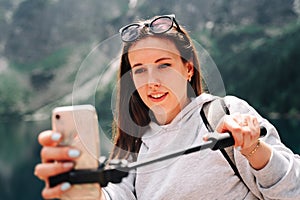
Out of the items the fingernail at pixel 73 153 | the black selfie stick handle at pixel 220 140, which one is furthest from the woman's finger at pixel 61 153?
the black selfie stick handle at pixel 220 140

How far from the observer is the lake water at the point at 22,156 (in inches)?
541

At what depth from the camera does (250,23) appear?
87.1 feet

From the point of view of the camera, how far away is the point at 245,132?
2.49 feet

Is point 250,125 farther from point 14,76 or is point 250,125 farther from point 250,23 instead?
point 14,76

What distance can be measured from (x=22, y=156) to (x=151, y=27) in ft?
59.9

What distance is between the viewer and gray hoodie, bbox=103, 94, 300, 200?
2.91ft

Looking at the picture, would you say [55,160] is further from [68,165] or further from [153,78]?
[153,78]

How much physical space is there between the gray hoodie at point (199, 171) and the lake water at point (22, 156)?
1221cm

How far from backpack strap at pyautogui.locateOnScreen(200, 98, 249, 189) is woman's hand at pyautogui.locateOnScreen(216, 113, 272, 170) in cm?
9

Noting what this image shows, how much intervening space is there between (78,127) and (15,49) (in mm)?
31575

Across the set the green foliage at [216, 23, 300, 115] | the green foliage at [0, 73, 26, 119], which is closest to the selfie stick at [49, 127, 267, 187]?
the green foliage at [216, 23, 300, 115]

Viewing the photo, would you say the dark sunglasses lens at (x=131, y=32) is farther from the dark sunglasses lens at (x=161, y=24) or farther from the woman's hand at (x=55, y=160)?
the woman's hand at (x=55, y=160)

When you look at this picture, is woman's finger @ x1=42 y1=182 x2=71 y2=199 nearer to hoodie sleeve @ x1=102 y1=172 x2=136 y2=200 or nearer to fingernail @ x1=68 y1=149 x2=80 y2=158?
fingernail @ x1=68 y1=149 x2=80 y2=158

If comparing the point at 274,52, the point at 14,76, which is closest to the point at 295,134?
the point at 274,52
